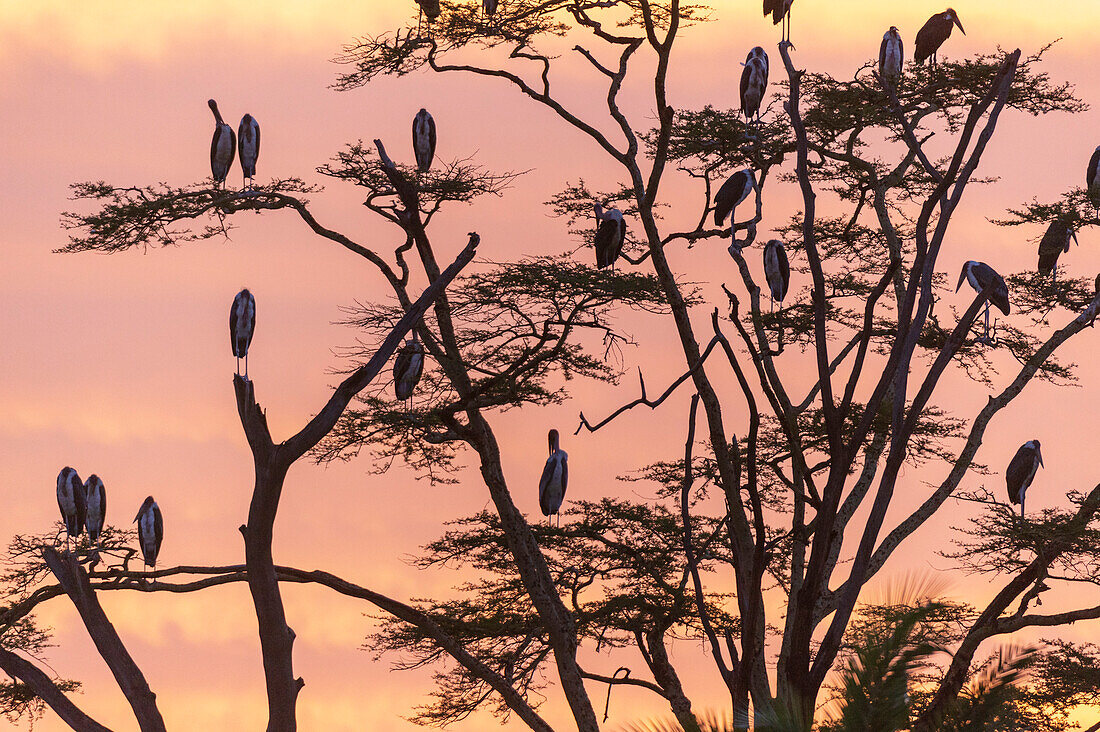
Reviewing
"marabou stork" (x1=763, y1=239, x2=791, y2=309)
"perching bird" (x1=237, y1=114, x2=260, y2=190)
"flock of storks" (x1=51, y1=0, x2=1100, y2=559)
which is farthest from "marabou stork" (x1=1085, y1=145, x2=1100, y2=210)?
"perching bird" (x1=237, y1=114, x2=260, y2=190)

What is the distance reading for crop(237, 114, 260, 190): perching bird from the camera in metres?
13.2

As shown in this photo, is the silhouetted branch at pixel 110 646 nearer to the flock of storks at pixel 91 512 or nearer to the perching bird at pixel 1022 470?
the flock of storks at pixel 91 512

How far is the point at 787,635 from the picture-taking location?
512 inches

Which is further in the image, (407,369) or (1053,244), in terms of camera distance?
(1053,244)

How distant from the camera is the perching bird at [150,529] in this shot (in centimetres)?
1297

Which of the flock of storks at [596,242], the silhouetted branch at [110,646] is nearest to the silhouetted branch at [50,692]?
the silhouetted branch at [110,646]

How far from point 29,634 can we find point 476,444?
15.0 feet

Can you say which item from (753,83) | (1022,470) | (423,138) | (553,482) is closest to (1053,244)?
(1022,470)

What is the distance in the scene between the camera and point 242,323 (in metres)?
12.9

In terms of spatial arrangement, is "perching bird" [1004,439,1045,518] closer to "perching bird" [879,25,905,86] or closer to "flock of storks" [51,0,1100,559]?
"flock of storks" [51,0,1100,559]

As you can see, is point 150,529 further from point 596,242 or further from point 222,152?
point 596,242

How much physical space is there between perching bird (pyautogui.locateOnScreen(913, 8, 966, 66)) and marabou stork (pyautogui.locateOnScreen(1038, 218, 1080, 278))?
7.79 feet

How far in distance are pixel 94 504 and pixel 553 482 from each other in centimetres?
441

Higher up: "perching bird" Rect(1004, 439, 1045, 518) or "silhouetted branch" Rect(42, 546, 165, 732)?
"perching bird" Rect(1004, 439, 1045, 518)
